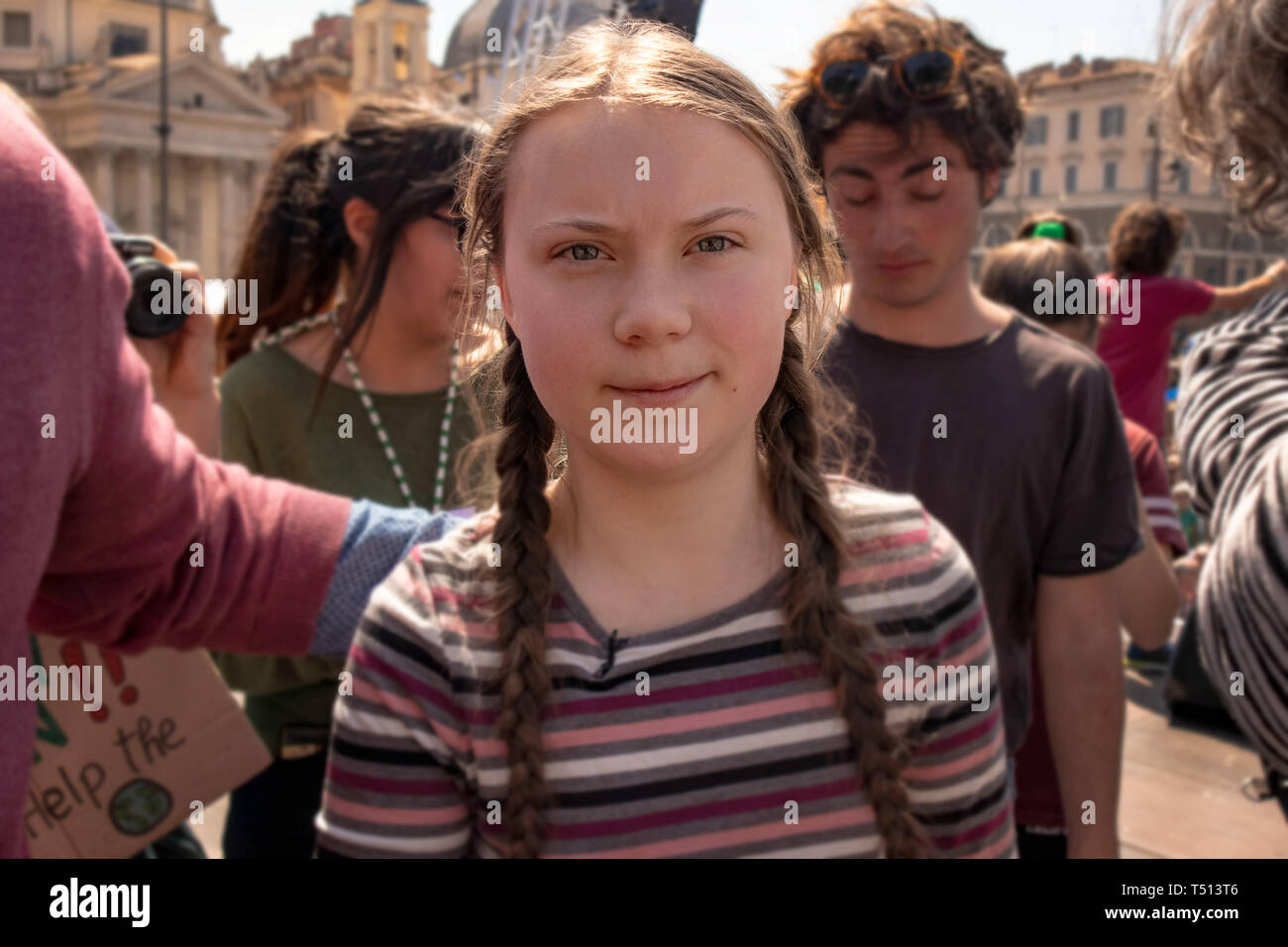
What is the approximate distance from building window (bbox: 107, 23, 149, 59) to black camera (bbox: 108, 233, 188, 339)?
56242mm

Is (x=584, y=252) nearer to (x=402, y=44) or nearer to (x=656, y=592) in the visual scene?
(x=656, y=592)

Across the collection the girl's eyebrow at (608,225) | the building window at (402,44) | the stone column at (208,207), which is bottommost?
the girl's eyebrow at (608,225)

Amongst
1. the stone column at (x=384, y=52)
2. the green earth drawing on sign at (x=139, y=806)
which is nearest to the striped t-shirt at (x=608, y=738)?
the green earth drawing on sign at (x=139, y=806)

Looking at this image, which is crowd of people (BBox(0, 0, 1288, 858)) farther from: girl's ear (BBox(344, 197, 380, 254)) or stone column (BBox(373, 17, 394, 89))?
stone column (BBox(373, 17, 394, 89))

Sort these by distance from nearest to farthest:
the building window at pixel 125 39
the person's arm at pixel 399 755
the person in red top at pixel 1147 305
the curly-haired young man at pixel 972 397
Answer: the person's arm at pixel 399 755, the curly-haired young man at pixel 972 397, the person in red top at pixel 1147 305, the building window at pixel 125 39

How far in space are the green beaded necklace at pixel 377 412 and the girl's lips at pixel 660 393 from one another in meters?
1.21

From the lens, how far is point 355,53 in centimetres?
5831

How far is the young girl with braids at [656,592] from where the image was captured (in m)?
1.24

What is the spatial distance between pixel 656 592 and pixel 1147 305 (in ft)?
14.5

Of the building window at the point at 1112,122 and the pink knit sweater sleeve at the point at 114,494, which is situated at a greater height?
the building window at the point at 1112,122

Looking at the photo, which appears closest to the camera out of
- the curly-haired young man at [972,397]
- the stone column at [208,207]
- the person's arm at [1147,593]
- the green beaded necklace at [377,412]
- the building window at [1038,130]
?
the curly-haired young man at [972,397]

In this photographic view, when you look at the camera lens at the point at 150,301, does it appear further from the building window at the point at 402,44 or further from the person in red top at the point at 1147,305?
the building window at the point at 402,44

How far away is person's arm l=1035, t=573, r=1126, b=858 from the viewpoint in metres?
2.20
